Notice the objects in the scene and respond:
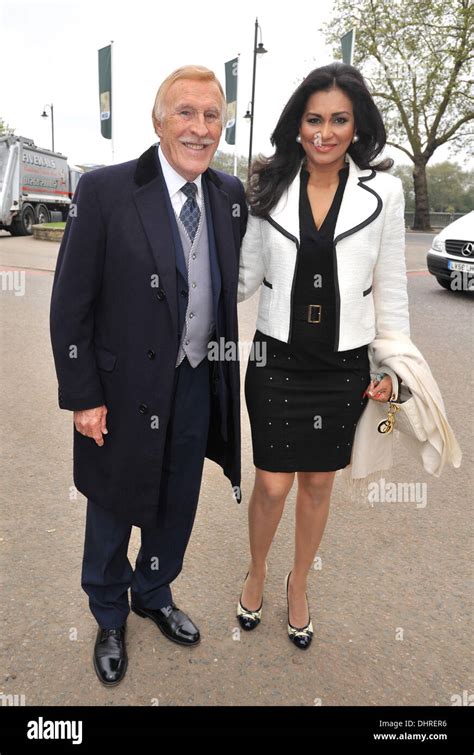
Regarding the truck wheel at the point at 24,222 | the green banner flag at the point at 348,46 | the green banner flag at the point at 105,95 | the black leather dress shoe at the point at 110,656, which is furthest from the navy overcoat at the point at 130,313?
the green banner flag at the point at 105,95

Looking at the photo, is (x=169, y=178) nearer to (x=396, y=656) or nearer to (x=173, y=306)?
(x=173, y=306)

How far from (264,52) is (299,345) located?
25366mm

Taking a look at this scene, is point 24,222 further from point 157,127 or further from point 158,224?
point 158,224

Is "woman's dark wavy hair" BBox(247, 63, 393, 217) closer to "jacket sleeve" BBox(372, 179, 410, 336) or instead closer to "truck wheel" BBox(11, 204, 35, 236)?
"jacket sleeve" BBox(372, 179, 410, 336)

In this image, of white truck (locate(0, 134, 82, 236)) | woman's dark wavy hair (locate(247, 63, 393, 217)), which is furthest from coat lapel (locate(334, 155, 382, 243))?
white truck (locate(0, 134, 82, 236))

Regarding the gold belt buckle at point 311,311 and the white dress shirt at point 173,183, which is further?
the gold belt buckle at point 311,311

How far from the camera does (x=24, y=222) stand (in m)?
18.6

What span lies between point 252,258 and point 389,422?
2.76 ft

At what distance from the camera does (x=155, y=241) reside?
1.83 meters

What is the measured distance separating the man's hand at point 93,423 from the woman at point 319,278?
595 mm

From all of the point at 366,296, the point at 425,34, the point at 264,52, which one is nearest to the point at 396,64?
the point at 425,34

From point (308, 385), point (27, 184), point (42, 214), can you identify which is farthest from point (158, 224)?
point (42, 214)

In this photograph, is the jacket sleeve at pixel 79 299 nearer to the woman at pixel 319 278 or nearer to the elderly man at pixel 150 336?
the elderly man at pixel 150 336

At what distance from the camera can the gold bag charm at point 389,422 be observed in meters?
2.24
